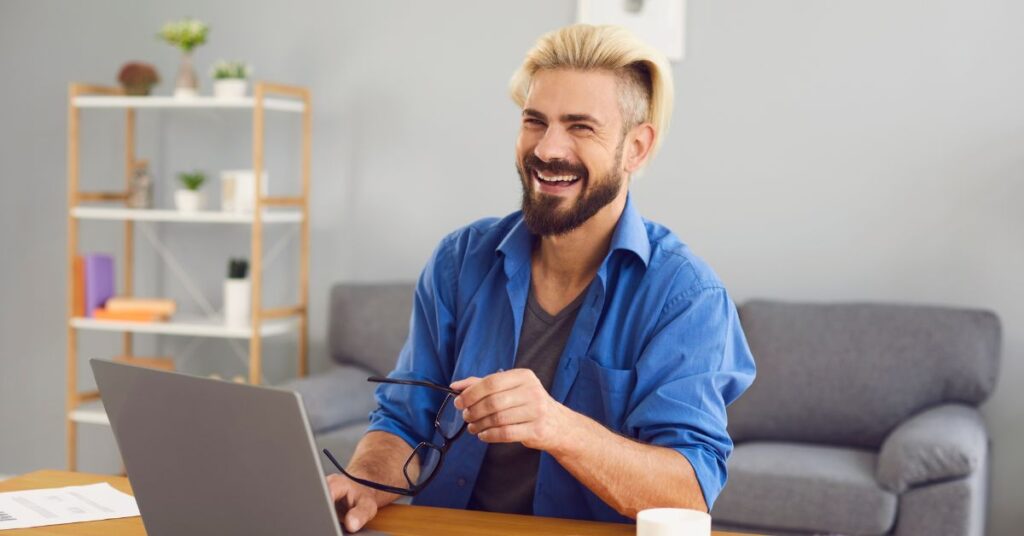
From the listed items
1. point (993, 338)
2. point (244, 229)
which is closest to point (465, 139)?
point (244, 229)

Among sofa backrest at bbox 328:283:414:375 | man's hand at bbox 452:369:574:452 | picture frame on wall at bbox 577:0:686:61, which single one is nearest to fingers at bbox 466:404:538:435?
man's hand at bbox 452:369:574:452

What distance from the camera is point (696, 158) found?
3824 mm

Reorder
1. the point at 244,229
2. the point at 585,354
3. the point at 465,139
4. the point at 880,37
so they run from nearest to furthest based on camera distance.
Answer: the point at 585,354 → the point at 880,37 → the point at 465,139 → the point at 244,229

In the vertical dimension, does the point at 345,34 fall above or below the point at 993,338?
above

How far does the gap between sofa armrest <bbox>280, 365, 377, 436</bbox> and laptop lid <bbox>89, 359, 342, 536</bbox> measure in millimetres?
2144

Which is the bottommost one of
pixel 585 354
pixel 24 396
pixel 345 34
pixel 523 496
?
pixel 24 396

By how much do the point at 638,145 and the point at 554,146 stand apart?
0.57 ft

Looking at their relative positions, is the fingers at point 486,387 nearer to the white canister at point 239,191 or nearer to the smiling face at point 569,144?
the smiling face at point 569,144

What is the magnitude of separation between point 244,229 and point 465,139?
35.7 inches

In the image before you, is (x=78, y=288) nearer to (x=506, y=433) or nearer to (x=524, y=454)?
(x=524, y=454)

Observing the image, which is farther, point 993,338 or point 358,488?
point 993,338

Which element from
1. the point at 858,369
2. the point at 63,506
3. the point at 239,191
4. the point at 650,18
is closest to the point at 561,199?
the point at 63,506

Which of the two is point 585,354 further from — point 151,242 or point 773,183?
point 151,242

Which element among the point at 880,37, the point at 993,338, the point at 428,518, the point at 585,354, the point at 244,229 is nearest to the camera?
the point at 428,518
